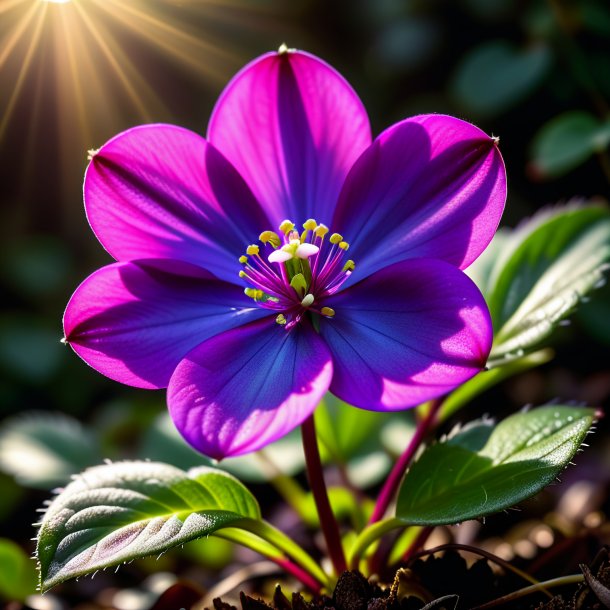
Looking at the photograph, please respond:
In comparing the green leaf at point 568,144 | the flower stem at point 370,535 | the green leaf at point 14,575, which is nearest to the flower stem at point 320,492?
the flower stem at point 370,535

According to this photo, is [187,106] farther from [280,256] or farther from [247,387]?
[247,387]

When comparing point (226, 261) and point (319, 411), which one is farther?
point (319, 411)

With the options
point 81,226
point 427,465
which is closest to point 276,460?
point 427,465

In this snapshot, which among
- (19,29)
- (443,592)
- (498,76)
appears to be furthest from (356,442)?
(19,29)

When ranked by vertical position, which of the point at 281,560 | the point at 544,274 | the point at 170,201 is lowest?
the point at 281,560

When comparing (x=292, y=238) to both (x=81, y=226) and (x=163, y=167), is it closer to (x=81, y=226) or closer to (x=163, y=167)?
(x=163, y=167)

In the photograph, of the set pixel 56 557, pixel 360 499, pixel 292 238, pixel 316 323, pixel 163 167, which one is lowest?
pixel 360 499

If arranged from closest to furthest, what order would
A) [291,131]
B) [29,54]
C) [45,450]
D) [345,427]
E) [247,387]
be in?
[247,387]
[291,131]
[345,427]
[45,450]
[29,54]
